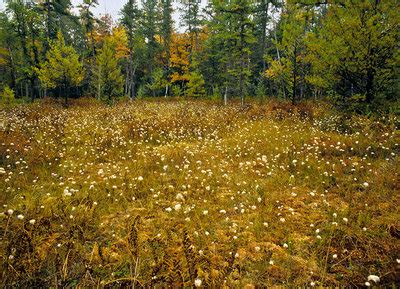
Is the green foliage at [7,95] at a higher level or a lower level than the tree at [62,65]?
lower

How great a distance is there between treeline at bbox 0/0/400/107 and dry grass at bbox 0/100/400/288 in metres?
2.48

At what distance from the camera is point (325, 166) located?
7.85 metres

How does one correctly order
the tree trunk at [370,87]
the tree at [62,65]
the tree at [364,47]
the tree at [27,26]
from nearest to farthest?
the tree at [364,47]
the tree trunk at [370,87]
the tree at [62,65]
the tree at [27,26]

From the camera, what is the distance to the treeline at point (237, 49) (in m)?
10.9

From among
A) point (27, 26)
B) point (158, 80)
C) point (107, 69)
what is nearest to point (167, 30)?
point (158, 80)

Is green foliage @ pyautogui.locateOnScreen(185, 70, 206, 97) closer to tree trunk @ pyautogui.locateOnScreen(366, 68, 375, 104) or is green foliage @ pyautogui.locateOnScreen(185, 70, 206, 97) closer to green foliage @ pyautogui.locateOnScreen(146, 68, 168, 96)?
green foliage @ pyautogui.locateOnScreen(146, 68, 168, 96)

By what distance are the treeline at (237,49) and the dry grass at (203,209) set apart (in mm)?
2477

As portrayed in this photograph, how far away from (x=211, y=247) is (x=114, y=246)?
184 centimetres

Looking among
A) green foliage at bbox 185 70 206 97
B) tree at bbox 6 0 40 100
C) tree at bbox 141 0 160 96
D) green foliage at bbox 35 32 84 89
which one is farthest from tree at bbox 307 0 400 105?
tree at bbox 141 0 160 96

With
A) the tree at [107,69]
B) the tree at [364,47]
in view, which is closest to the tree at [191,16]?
the tree at [107,69]

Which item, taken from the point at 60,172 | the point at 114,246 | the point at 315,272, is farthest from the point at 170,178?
the point at 315,272

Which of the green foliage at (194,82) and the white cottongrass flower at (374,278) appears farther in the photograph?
the green foliage at (194,82)

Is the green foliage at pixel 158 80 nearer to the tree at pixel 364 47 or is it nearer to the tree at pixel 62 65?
the tree at pixel 62 65

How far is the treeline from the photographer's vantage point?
10.9 meters
